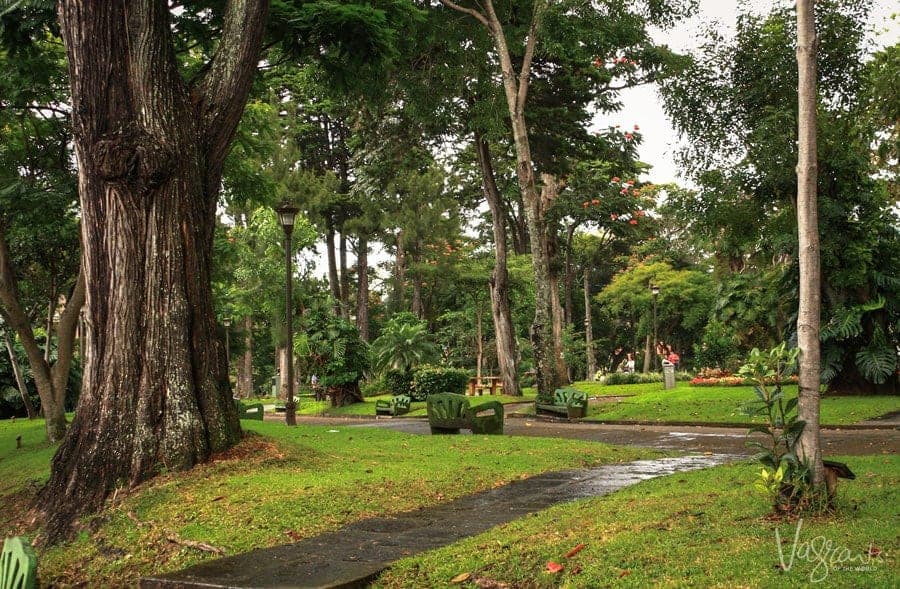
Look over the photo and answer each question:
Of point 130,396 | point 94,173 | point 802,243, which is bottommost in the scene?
point 130,396

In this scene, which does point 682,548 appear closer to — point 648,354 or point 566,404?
point 566,404

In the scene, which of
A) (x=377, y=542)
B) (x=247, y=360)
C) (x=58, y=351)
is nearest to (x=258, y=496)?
(x=377, y=542)

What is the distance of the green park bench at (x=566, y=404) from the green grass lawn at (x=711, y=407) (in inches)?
13.7

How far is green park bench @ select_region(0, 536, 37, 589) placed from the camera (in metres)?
3.79

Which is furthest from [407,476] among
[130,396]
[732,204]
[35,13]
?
[732,204]

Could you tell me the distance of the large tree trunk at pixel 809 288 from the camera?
18.9 feet

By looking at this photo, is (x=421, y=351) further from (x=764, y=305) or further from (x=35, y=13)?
(x=35, y=13)

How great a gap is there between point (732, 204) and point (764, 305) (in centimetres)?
787

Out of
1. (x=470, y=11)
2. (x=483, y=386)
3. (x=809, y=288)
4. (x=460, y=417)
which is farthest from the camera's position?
(x=483, y=386)

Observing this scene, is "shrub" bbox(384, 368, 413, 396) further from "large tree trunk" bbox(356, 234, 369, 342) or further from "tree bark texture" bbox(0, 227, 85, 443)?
"tree bark texture" bbox(0, 227, 85, 443)

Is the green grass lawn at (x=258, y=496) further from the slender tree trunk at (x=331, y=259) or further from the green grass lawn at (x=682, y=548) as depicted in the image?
the slender tree trunk at (x=331, y=259)

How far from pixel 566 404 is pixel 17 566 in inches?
678

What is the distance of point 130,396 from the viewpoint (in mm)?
8500

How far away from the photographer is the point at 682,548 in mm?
5012
